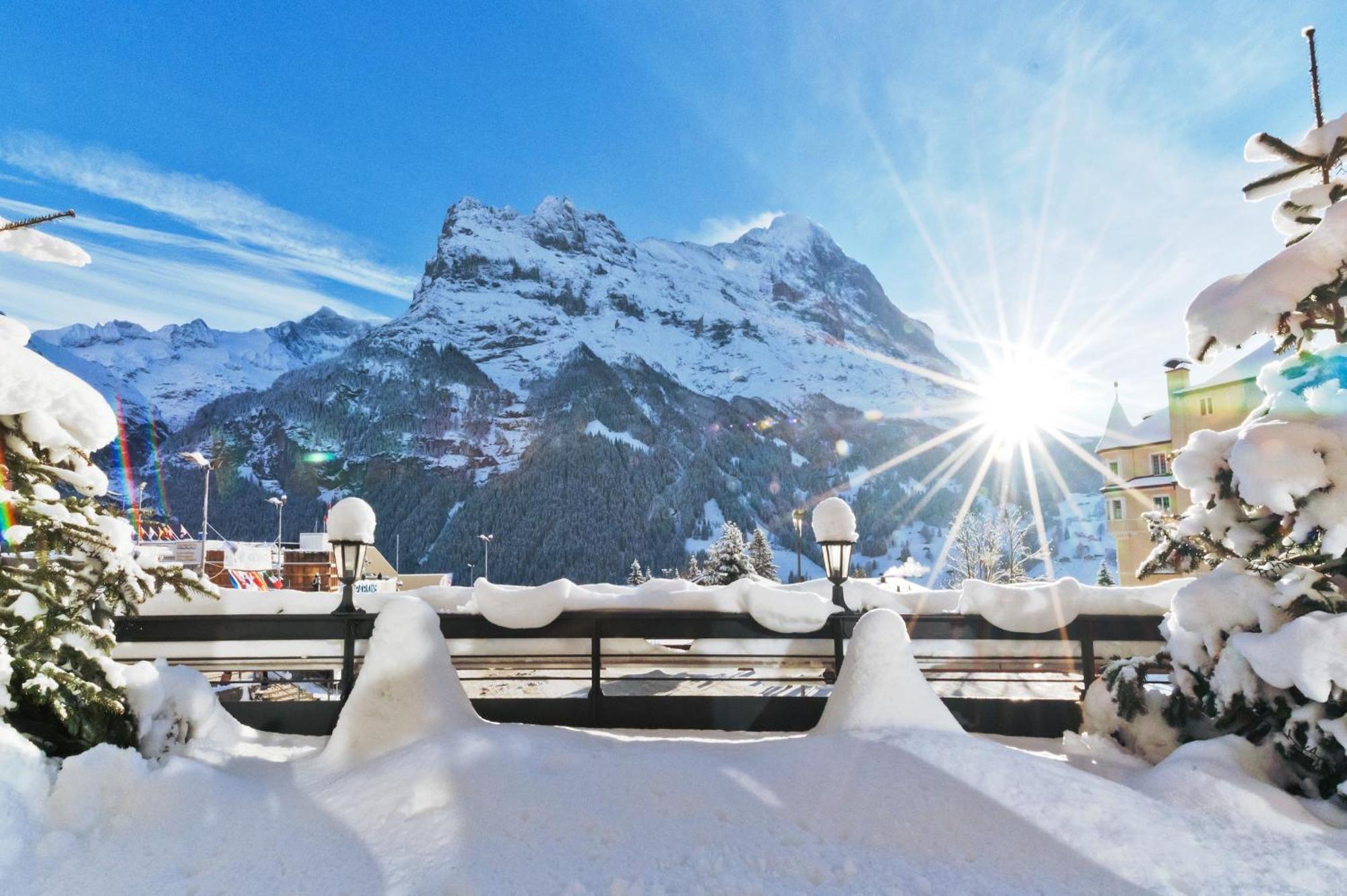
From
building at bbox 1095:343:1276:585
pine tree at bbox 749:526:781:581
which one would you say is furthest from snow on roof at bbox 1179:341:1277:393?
pine tree at bbox 749:526:781:581

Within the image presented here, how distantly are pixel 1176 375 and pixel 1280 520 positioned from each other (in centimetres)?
2481

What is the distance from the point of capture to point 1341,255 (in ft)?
13.3

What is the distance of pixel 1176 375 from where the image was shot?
2409 cm

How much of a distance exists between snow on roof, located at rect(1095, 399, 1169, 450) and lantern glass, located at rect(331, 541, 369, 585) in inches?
1186

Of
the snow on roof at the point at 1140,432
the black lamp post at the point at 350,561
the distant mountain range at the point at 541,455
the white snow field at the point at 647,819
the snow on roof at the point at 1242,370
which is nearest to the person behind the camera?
the white snow field at the point at 647,819

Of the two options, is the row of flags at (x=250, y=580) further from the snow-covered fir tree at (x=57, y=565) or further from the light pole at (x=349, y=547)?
the snow-covered fir tree at (x=57, y=565)

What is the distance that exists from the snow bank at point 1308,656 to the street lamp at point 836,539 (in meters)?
2.89

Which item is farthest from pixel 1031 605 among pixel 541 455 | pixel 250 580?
pixel 541 455

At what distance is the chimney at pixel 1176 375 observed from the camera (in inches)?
937

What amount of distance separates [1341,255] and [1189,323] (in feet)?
2.68

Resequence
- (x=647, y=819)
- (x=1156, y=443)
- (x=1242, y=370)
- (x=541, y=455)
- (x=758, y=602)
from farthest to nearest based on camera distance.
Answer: (x=541, y=455), (x=1156, y=443), (x=1242, y=370), (x=758, y=602), (x=647, y=819)

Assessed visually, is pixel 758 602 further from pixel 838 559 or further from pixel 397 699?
pixel 397 699

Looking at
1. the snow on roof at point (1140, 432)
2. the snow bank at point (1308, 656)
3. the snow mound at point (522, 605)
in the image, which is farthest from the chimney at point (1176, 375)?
the snow mound at point (522, 605)

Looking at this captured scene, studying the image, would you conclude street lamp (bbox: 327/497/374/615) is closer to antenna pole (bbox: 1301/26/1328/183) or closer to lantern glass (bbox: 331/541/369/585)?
lantern glass (bbox: 331/541/369/585)
